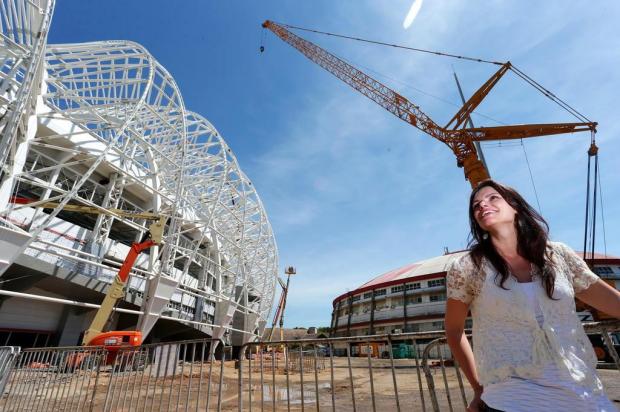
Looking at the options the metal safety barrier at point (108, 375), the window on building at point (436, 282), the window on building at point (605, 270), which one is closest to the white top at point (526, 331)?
the metal safety barrier at point (108, 375)

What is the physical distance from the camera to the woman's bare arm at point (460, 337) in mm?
1684

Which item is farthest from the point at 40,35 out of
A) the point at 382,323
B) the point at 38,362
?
the point at 382,323

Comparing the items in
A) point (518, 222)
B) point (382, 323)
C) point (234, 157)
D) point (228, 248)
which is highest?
point (234, 157)

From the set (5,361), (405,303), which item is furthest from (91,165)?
(405,303)

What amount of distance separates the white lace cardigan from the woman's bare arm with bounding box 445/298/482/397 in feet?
0.17

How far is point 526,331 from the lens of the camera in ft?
4.85

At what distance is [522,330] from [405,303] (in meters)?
49.4

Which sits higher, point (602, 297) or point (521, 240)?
point (521, 240)

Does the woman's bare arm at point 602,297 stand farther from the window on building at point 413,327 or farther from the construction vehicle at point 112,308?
the window on building at point 413,327

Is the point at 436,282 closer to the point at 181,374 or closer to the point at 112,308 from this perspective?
the point at 112,308

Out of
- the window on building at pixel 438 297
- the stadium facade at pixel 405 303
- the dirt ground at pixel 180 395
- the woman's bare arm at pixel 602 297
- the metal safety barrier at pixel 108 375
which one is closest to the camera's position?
the woman's bare arm at pixel 602 297

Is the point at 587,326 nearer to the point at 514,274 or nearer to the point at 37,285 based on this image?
the point at 514,274

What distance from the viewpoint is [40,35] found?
41.8 feet

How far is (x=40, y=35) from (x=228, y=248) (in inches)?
985
